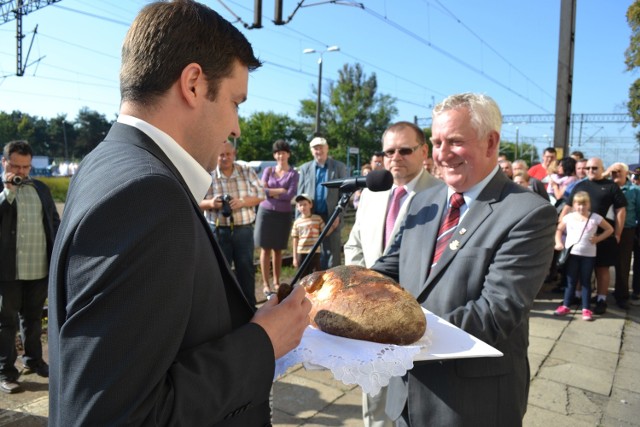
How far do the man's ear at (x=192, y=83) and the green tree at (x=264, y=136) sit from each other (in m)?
57.2

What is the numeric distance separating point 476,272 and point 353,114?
57.7m

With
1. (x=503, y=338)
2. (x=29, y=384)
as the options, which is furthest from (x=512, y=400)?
(x=29, y=384)

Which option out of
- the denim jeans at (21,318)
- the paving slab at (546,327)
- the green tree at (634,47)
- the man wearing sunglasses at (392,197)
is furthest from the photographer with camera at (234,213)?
the green tree at (634,47)

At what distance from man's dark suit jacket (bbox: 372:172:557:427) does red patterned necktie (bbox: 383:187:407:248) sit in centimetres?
130

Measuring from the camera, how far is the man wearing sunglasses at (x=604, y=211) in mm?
6707

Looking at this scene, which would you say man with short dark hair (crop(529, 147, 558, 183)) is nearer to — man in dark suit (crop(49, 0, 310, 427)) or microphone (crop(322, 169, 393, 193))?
microphone (crop(322, 169, 393, 193))

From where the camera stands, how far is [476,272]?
1.90 metres

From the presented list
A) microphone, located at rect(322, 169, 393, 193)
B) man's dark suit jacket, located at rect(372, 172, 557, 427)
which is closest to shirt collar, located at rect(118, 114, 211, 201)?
microphone, located at rect(322, 169, 393, 193)

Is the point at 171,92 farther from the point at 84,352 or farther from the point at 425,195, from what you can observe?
the point at 425,195

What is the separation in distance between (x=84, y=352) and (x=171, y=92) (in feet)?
2.06

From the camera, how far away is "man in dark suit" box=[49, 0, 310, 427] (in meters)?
0.90

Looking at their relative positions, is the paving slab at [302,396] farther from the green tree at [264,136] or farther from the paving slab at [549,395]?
the green tree at [264,136]

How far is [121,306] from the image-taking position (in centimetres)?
89

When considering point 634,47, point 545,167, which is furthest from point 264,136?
point 545,167
